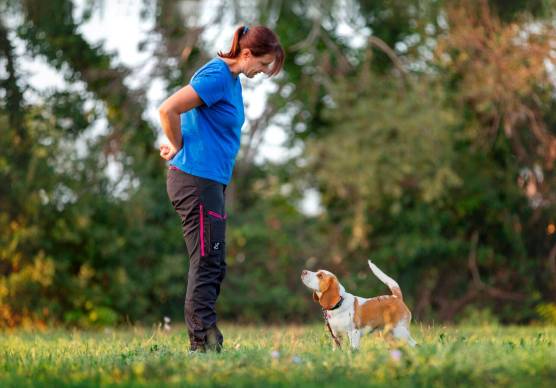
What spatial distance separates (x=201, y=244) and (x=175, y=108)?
826 mm

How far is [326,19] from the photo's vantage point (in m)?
15.2

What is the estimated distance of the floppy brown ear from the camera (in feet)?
17.3

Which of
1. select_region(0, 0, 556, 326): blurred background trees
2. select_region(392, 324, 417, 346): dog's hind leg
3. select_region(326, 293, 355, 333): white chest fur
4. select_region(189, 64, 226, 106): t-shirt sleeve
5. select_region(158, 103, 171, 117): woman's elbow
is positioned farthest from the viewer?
select_region(0, 0, 556, 326): blurred background trees

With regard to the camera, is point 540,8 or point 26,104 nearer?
point 26,104

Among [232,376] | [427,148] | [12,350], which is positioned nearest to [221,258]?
[232,376]

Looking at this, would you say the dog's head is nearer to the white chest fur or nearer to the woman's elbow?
the white chest fur

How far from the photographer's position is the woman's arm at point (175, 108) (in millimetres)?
4880

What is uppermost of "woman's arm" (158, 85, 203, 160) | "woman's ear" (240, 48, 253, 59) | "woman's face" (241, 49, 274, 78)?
"woman's ear" (240, 48, 253, 59)

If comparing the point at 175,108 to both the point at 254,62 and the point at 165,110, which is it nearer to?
the point at 165,110

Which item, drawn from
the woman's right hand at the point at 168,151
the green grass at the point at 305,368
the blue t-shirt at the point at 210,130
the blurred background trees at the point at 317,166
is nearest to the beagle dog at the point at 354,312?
the green grass at the point at 305,368

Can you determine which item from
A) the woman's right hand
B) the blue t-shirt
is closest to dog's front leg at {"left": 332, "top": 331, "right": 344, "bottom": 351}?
the blue t-shirt

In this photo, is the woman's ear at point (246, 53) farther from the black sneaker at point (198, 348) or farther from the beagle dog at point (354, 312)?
the black sneaker at point (198, 348)

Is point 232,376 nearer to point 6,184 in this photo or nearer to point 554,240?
point 6,184

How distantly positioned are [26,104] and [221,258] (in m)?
9.22
